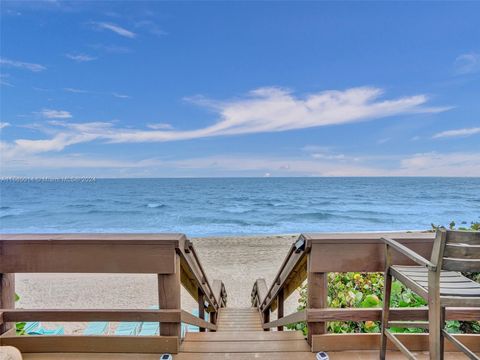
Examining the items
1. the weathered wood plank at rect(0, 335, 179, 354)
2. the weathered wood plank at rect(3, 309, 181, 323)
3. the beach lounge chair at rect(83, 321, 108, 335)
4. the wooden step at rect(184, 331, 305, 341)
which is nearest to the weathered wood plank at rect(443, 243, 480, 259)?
the wooden step at rect(184, 331, 305, 341)

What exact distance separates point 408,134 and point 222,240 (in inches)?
1605

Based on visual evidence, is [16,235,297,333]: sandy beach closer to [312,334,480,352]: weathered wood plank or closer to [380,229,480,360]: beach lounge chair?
[312,334,480,352]: weathered wood plank

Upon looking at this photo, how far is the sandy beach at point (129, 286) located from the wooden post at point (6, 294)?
3503 mm

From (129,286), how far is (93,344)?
683cm

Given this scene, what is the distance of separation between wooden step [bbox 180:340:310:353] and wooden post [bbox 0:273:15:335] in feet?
3.88

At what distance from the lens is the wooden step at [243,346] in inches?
76.3

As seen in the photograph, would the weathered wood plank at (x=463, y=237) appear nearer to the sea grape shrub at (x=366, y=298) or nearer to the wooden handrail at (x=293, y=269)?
the wooden handrail at (x=293, y=269)

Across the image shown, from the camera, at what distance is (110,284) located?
27.0 feet

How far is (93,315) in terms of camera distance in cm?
184

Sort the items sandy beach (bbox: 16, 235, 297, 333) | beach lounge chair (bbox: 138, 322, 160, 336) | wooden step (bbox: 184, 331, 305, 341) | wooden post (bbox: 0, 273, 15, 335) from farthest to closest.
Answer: sandy beach (bbox: 16, 235, 297, 333)
beach lounge chair (bbox: 138, 322, 160, 336)
wooden step (bbox: 184, 331, 305, 341)
wooden post (bbox: 0, 273, 15, 335)

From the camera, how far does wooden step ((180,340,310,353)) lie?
1.94 m

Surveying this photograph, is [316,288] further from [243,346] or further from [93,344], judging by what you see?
[93,344]

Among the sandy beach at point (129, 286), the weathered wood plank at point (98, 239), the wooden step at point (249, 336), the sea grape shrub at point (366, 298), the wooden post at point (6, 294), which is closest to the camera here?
the weathered wood plank at point (98, 239)

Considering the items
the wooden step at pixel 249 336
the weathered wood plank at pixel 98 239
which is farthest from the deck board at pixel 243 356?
the weathered wood plank at pixel 98 239
